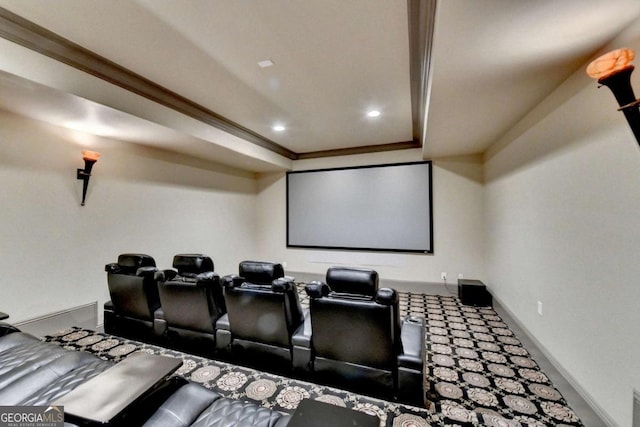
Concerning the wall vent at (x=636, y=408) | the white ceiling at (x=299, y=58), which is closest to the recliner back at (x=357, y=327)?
the wall vent at (x=636, y=408)

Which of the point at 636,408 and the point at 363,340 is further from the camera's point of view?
the point at 363,340

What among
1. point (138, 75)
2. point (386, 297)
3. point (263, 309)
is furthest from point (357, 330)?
point (138, 75)

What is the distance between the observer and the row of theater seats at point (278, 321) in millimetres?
1865

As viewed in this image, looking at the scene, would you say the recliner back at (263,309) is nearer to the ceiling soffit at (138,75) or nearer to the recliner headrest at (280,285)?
the recliner headrest at (280,285)

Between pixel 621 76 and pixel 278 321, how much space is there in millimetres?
2507

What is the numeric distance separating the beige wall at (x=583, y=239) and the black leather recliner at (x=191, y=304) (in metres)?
2.90

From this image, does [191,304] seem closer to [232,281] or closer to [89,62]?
[232,281]

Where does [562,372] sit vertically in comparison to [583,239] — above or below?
below

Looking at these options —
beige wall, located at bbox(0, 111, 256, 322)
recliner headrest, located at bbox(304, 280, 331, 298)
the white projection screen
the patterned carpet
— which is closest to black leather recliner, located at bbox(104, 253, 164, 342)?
the patterned carpet

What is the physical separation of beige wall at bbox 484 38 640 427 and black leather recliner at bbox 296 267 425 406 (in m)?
1.10

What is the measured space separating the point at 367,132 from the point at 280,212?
287 centimetres

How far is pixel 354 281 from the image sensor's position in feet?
6.19

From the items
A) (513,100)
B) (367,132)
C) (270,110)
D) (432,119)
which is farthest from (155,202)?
(513,100)

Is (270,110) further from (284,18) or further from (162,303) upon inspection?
(162,303)
